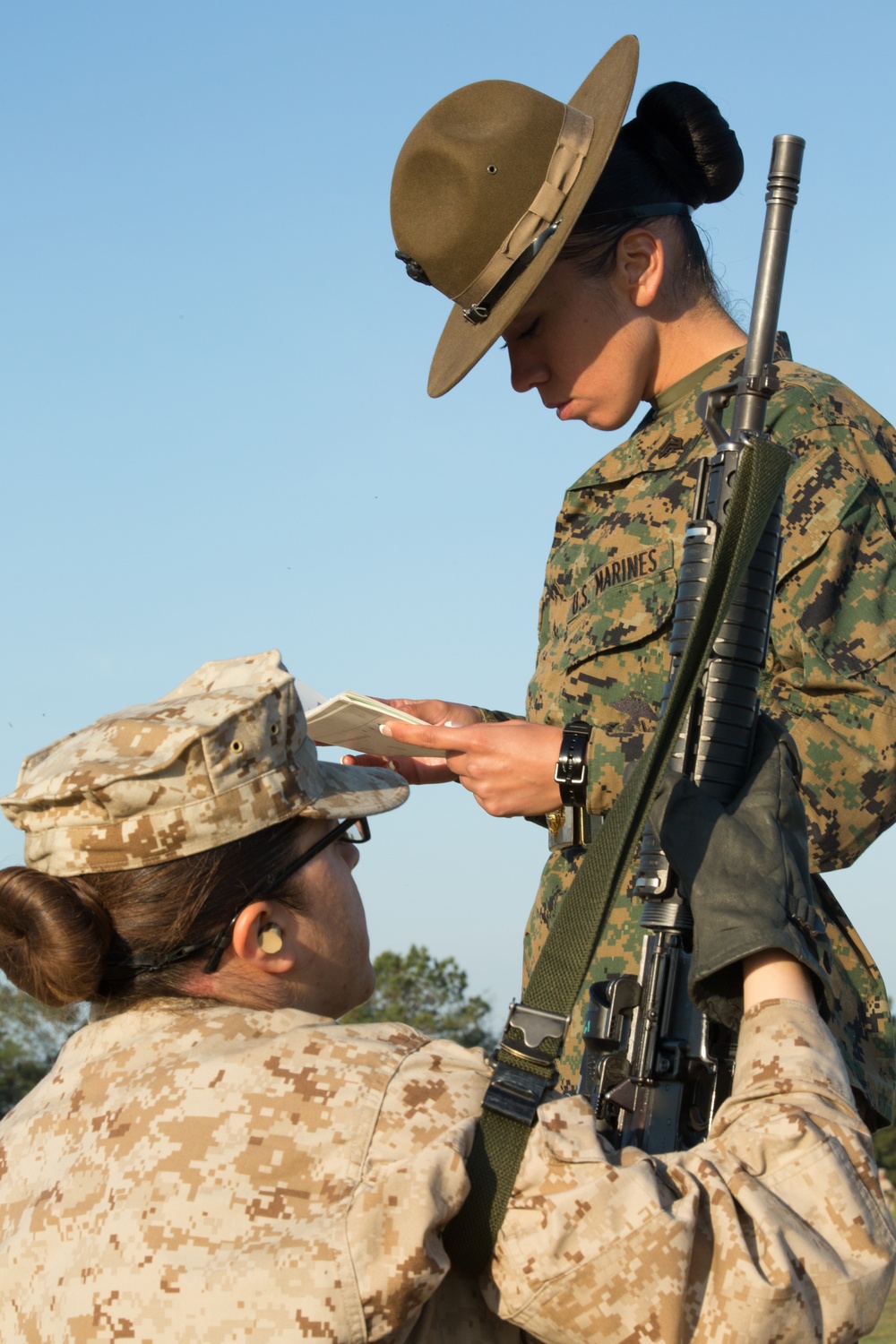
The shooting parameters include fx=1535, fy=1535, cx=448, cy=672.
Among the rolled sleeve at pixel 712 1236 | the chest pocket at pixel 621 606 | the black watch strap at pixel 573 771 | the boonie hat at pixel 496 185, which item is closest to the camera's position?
the rolled sleeve at pixel 712 1236

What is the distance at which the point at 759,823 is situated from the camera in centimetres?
231

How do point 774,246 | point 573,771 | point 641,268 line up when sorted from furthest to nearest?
point 641,268 < point 573,771 < point 774,246

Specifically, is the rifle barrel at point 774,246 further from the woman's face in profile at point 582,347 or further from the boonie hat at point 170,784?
the boonie hat at point 170,784

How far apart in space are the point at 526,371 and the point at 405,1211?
220cm

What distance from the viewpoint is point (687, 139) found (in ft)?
11.4

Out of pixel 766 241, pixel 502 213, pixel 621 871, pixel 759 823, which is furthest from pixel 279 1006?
pixel 502 213

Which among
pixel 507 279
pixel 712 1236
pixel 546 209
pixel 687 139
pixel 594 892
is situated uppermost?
pixel 687 139

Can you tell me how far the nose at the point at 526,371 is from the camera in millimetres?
3588

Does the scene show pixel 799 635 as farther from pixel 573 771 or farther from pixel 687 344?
pixel 687 344

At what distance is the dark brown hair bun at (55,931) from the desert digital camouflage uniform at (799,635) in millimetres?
1127

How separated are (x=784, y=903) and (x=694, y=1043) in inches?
18.5

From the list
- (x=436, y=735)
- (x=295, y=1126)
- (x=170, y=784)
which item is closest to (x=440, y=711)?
(x=436, y=735)

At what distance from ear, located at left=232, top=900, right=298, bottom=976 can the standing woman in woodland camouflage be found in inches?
31.7

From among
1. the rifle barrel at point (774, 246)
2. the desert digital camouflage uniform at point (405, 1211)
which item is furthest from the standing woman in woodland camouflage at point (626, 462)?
the desert digital camouflage uniform at point (405, 1211)
